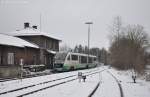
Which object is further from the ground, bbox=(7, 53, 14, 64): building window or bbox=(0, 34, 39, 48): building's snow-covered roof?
bbox=(0, 34, 39, 48): building's snow-covered roof

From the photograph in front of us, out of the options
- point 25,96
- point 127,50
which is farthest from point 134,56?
point 25,96

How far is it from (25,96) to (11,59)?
21.5 metres

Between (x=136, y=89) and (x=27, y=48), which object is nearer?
(x=136, y=89)

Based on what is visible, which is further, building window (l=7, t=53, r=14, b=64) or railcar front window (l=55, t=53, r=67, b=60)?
railcar front window (l=55, t=53, r=67, b=60)

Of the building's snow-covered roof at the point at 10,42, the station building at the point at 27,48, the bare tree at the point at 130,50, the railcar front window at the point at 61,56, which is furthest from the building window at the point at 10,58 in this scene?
the bare tree at the point at 130,50

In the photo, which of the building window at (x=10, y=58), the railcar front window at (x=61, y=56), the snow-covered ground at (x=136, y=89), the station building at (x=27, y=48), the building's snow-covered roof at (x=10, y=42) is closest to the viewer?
the snow-covered ground at (x=136, y=89)

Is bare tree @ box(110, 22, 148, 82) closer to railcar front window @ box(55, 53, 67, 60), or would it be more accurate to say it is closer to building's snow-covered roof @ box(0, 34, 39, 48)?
railcar front window @ box(55, 53, 67, 60)

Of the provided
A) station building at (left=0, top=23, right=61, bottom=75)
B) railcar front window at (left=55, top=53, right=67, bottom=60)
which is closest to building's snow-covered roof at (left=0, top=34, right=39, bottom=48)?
station building at (left=0, top=23, right=61, bottom=75)

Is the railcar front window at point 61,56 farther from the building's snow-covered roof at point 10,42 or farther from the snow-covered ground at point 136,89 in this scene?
the snow-covered ground at point 136,89

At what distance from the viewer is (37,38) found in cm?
4434

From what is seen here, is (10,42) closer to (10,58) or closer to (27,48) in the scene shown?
(10,58)

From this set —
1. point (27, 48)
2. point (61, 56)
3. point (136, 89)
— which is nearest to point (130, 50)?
point (61, 56)

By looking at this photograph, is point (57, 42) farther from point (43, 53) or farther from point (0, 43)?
point (0, 43)

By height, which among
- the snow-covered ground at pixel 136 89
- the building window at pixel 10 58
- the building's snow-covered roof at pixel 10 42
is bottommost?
the snow-covered ground at pixel 136 89
